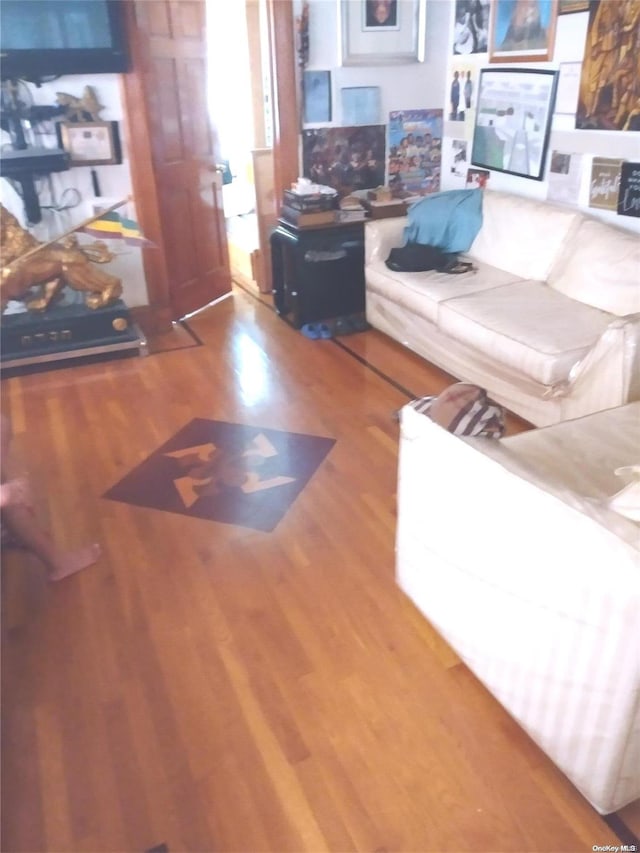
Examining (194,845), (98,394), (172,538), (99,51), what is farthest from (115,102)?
(194,845)

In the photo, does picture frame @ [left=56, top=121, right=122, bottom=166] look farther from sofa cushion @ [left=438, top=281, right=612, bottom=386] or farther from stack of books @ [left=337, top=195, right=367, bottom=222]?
sofa cushion @ [left=438, top=281, right=612, bottom=386]

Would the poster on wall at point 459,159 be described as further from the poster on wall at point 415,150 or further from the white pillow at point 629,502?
the white pillow at point 629,502

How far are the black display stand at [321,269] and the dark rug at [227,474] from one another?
1.29m

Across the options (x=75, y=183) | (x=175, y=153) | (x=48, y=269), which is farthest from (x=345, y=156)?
(x=48, y=269)

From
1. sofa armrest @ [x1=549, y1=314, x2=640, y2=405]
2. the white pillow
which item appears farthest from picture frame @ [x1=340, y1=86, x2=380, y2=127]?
the white pillow

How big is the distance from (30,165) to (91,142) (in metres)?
0.40

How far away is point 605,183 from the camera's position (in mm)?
3354

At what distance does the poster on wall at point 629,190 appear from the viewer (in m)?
3.18

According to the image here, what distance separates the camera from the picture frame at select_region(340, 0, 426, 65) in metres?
4.01

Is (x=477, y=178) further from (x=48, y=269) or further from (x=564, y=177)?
(x=48, y=269)

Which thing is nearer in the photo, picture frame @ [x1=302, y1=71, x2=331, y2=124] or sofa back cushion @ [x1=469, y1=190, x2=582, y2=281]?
sofa back cushion @ [x1=469, y1=190, x2=582, y2=281]

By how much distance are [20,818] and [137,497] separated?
128 cm

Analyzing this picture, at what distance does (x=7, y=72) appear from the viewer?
3.41 m

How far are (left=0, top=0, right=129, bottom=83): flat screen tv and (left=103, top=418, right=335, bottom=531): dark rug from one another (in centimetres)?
199
